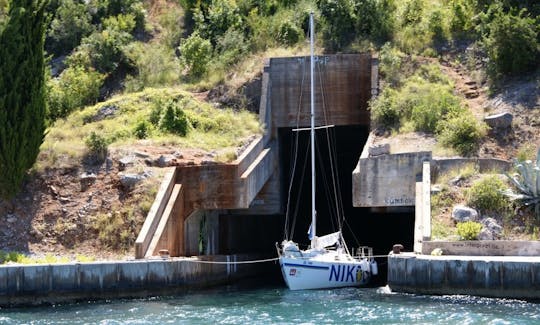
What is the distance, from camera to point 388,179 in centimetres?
3769

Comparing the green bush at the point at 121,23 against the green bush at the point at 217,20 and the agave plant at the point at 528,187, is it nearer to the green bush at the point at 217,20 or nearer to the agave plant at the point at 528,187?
the green bush at the point at 217,20

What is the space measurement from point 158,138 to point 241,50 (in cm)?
1127

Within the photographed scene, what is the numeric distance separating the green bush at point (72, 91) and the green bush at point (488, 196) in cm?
2266

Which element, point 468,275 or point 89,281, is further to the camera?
point 89,281

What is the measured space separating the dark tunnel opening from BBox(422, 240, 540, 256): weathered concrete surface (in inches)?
493

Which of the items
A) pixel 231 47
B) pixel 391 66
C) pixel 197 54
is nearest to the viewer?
pixel 391 66

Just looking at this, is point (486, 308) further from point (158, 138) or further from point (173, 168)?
point (158, 138)

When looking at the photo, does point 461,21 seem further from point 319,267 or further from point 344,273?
point 319,267

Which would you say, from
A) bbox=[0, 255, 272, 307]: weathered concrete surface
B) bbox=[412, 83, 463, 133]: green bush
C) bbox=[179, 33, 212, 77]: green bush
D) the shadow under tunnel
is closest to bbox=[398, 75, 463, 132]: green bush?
bbox=[412, 83, 463, 133]: green bush

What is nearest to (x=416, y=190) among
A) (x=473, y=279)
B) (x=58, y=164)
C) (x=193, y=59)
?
(x=473, y=279)

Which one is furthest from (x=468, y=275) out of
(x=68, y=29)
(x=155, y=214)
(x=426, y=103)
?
(x=68, y=29)

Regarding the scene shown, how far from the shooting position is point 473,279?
97.8 ft

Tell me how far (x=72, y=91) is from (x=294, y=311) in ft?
78.9

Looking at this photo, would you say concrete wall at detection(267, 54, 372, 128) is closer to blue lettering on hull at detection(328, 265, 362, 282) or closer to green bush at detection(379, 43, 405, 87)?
green bush at detection(379, 43, 405, 87)
